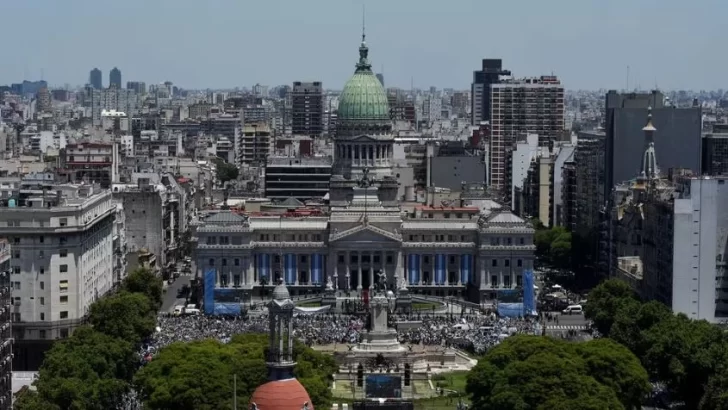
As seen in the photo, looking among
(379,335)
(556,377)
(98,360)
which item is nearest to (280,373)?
(556,377)

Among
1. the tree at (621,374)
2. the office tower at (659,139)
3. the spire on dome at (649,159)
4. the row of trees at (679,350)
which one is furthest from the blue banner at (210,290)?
the tree at (621,374)

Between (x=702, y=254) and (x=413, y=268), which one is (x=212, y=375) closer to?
(x=702, y=254)

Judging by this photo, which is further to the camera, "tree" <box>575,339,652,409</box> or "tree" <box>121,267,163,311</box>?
"tree" <box>121,267,163,311</box>

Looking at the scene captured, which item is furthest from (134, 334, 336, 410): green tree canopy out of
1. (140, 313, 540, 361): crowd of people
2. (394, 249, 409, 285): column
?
(394, 249, 409, 285): column

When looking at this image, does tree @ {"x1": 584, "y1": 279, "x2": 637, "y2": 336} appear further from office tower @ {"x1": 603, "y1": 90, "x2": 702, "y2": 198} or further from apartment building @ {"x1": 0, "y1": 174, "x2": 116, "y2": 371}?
apartment building @ {"x1": 0, "y1": 174, "x2": 116, "y2": 371}

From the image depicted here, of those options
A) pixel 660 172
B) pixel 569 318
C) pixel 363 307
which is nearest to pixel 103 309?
pixel 363 307
